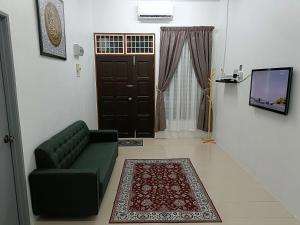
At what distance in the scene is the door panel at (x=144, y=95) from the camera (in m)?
5.11

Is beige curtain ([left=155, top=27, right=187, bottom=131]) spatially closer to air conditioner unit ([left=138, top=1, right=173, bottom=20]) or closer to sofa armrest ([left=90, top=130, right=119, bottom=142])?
air conditioner unit ([left=138, top=1, right=173, bottom=20])

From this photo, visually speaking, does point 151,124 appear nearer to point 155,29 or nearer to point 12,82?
point 155,29

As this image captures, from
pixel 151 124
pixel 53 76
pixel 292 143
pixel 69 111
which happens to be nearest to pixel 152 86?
pixel 151 124

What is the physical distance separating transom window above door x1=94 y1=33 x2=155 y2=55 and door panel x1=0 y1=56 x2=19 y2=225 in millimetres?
3381

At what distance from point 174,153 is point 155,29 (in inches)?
111

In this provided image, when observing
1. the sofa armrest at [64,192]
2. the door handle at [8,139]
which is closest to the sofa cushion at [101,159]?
the sofa armrest at [64,192]

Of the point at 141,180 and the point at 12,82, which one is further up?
the point at 12,82

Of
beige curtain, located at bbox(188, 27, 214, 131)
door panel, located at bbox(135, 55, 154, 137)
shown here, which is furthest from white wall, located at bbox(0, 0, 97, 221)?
beige curtain, located at bbox(188, 27, 214, 131)

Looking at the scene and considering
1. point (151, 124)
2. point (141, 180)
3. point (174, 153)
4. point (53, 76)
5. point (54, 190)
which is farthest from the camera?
point (151, 124)

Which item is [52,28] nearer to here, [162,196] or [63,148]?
[63,148]

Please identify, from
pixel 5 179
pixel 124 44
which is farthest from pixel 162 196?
pixel 124 44

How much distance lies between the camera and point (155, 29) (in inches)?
196

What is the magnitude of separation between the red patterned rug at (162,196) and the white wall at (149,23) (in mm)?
2890

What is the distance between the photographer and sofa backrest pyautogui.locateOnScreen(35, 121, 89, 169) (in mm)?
2377
